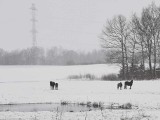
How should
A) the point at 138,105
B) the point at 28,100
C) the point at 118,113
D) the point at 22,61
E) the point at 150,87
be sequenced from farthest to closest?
the point at 22,61, the point at 150,87, the point at 28,100, the point at 138,105, the point at 118,113

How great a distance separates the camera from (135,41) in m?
56.5

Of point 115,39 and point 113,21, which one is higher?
point 113,21

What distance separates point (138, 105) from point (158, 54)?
3199cm

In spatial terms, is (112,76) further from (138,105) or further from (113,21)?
(138,105)

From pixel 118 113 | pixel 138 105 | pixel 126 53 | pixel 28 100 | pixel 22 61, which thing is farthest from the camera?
pixel 22 61

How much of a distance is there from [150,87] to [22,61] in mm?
135690

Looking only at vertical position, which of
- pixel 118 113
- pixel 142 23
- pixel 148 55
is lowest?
pixel 118 113

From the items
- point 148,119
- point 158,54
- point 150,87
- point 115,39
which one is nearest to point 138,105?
point 148,119

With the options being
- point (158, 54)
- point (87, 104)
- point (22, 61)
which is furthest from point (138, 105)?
point (22, 61)

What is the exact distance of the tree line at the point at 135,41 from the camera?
53844 millimetres

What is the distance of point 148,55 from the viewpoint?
5406 cm

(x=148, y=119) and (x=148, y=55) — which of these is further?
(x=148, y=55)

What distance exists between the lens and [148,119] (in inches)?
629

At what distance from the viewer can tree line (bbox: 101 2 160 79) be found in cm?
5384
